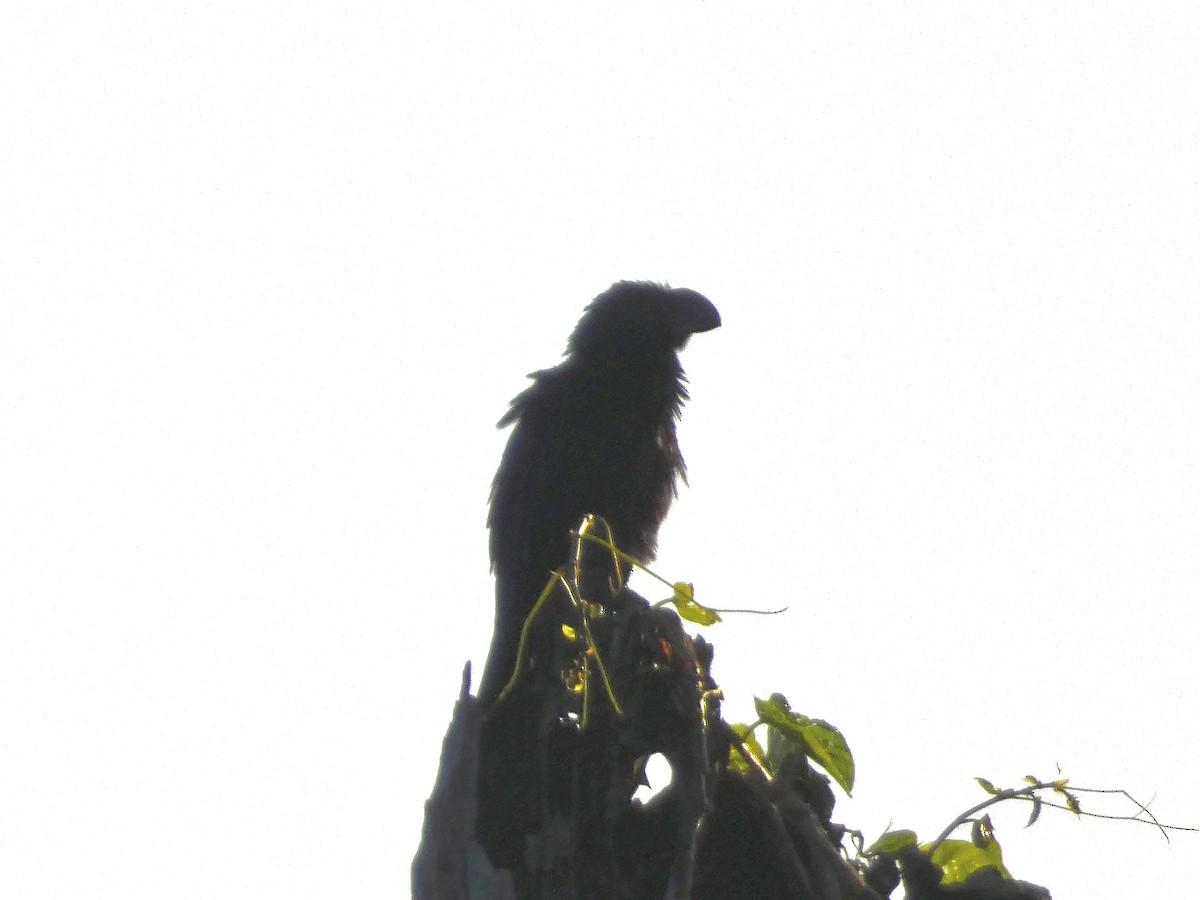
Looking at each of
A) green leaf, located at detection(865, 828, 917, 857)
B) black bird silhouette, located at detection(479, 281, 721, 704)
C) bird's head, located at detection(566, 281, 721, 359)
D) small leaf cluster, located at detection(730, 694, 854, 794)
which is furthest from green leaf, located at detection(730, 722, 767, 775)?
bird's head, located at detection(566, 281, 721, 359)

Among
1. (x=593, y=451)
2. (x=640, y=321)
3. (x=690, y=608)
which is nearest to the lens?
(x=690, y=608)

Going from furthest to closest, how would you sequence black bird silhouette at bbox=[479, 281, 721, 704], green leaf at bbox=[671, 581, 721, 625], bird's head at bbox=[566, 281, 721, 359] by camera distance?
1. bird's head at bbox=[566, 281, 721, 359]
2. black bird silhouette at bbox=[479, 281, 721, 704]
3. green leaf at bbox=[671, 581, 721, 625]

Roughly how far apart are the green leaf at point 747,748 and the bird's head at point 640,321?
3.18 meters

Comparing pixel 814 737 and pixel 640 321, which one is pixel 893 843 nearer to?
pixel 814 737

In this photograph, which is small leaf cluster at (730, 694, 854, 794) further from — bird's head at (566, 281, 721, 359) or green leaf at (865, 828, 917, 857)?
bird's head at (566, 281, 721, 359)

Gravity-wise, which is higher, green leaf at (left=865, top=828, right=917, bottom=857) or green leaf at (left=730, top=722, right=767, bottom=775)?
green leaf at (left=730, top=722, right=767, bottom=775)

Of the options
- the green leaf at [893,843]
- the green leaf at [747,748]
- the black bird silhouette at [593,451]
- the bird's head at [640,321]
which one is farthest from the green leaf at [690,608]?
the bird's head at [640,321]

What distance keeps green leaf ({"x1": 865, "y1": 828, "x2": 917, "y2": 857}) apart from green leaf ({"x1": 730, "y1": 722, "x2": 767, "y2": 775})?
262mm

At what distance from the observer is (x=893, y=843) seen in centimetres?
270

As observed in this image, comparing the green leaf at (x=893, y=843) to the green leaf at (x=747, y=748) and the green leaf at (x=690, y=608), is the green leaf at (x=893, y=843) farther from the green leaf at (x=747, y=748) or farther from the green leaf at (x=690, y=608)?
the green leaf at (x=690, y=608)

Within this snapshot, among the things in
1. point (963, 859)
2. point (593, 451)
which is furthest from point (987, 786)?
point (593, 451)

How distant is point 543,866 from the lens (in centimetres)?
239

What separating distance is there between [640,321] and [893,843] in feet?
11.5

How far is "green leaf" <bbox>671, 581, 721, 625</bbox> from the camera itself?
99.3 inches
